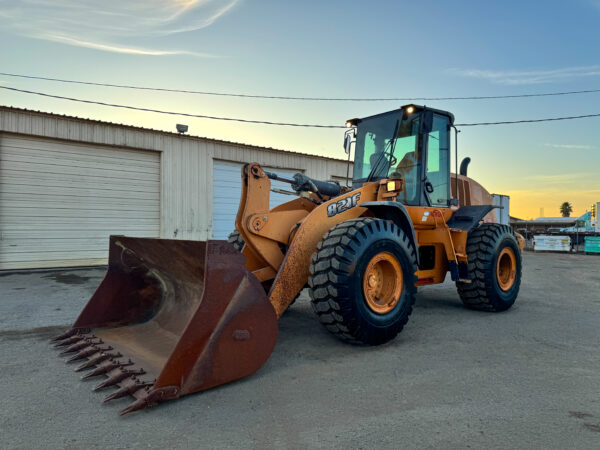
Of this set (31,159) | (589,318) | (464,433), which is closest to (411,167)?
(589,318)

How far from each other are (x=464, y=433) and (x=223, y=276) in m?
2.00

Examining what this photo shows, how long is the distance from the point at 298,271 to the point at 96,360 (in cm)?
199

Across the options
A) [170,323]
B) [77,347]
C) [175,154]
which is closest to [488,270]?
[170,323]

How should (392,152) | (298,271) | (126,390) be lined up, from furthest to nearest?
1. (392,152)
2. (298,271)
3. (126,390)

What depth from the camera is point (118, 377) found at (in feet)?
10.4

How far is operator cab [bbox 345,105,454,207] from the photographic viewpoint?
5.66 meters

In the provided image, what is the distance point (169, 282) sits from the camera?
455cm

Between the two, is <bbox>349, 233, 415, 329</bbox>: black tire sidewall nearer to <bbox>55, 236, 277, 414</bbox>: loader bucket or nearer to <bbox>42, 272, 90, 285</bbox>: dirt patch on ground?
<bbox>55, 236, 277, 414</bbox>: loader bucket

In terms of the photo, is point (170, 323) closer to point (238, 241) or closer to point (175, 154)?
point (238, 241)

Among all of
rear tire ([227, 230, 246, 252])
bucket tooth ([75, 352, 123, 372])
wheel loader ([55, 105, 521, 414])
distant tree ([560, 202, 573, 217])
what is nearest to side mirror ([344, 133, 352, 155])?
wheel loader ([55, 105, 521, 414])

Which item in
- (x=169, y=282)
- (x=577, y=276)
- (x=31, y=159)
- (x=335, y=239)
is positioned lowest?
(x=577, y=276)

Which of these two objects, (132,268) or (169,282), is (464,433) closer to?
(169,282)

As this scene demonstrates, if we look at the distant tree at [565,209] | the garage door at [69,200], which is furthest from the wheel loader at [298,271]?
the distant tree at [565,209]

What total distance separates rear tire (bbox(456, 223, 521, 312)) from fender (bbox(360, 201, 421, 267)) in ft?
5.11
